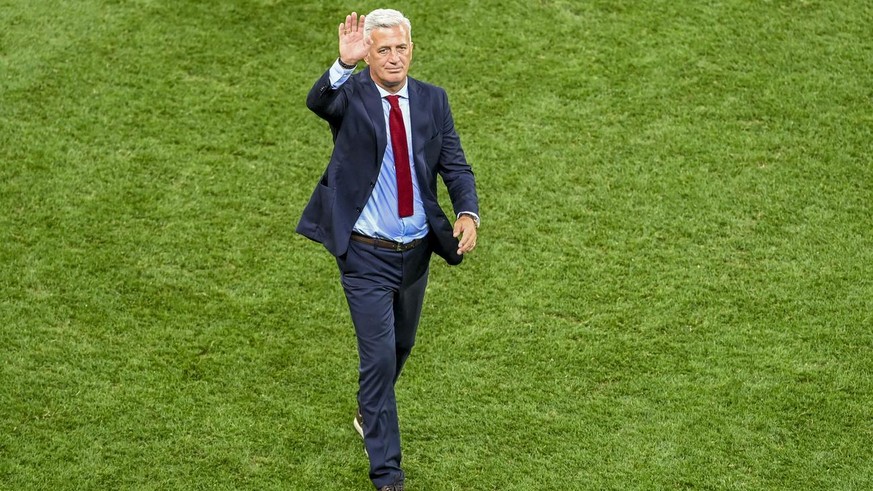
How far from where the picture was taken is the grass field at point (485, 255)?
22.3 feet

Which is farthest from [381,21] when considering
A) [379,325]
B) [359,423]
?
[359,423]

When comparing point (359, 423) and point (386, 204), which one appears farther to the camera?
point (359, 423)

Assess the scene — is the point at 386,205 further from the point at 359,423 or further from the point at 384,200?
the point at 359,423

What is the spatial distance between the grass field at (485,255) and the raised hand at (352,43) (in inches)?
80.4

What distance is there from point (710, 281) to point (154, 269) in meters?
3.28

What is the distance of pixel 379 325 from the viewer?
247 inches

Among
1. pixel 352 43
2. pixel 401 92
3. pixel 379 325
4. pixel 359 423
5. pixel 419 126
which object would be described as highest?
pixel 352 43

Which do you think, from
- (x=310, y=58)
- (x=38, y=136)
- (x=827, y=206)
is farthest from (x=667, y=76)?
(x=38, y=136)

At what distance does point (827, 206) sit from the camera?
854 cm

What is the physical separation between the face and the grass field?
1.86 meters

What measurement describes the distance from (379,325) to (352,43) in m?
1.30

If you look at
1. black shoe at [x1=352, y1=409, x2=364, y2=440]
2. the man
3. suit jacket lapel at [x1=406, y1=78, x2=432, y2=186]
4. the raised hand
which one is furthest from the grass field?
the raised hand

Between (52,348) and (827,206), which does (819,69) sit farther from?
(52,348)

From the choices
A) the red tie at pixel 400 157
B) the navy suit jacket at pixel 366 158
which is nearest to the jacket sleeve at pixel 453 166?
the navy suit jacket at pixel 366 158
